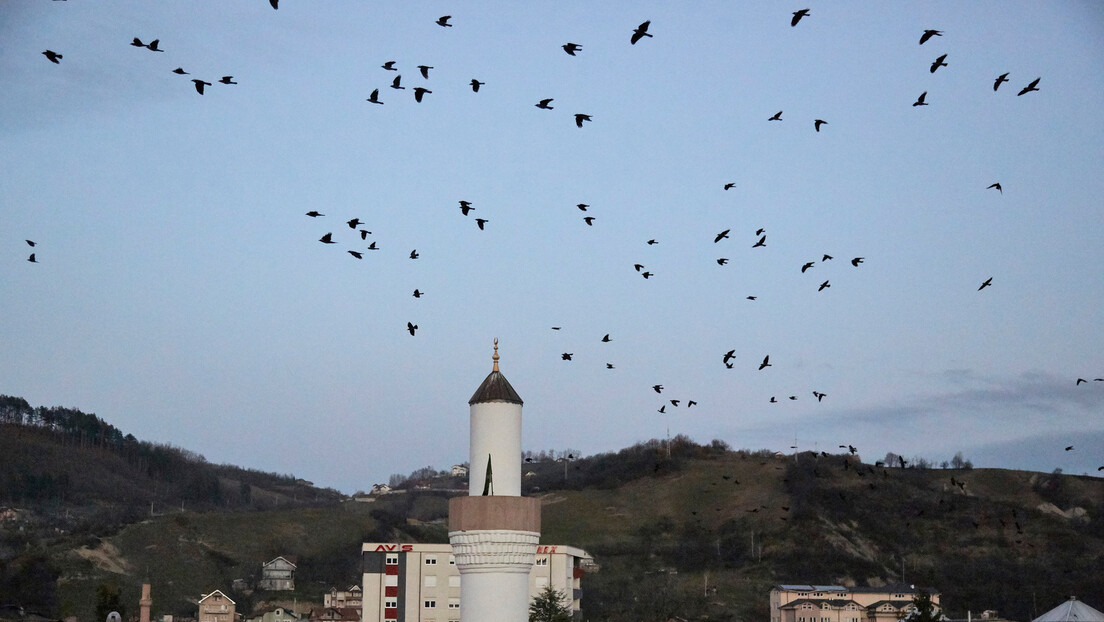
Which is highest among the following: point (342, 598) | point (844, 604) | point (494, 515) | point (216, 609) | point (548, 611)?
point (342, 598)

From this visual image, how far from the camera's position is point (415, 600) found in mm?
116250

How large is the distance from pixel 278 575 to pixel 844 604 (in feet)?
275

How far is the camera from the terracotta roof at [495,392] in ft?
165

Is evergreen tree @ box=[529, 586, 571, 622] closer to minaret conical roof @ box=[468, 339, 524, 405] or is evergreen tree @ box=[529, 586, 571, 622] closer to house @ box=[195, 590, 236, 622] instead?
minaret conical roof @ box=[468, 339, 524, 405]

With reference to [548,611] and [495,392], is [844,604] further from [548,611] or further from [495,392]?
[495,392]

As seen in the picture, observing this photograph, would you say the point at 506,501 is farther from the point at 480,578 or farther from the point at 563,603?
the point at 563,603

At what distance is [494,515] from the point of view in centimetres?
5081

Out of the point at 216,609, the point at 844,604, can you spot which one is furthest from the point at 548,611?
the point at 844,604

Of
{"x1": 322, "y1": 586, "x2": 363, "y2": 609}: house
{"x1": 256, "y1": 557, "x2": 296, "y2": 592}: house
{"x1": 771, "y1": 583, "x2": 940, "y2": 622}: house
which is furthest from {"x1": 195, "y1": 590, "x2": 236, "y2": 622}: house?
{"x1": 771, "y1": 583, "x2": 940, "y2": 622}: house

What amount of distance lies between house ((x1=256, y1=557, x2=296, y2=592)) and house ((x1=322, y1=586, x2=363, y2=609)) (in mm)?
15264

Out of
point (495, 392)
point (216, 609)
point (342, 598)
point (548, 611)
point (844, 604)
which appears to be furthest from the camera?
point (342, 598)

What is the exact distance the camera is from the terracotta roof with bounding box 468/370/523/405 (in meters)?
50.2

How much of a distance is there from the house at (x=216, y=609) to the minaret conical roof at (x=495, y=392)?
343 feet

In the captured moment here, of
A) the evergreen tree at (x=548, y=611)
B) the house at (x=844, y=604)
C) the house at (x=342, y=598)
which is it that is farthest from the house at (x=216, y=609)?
the evergreen tree at (x=548, y=611)
